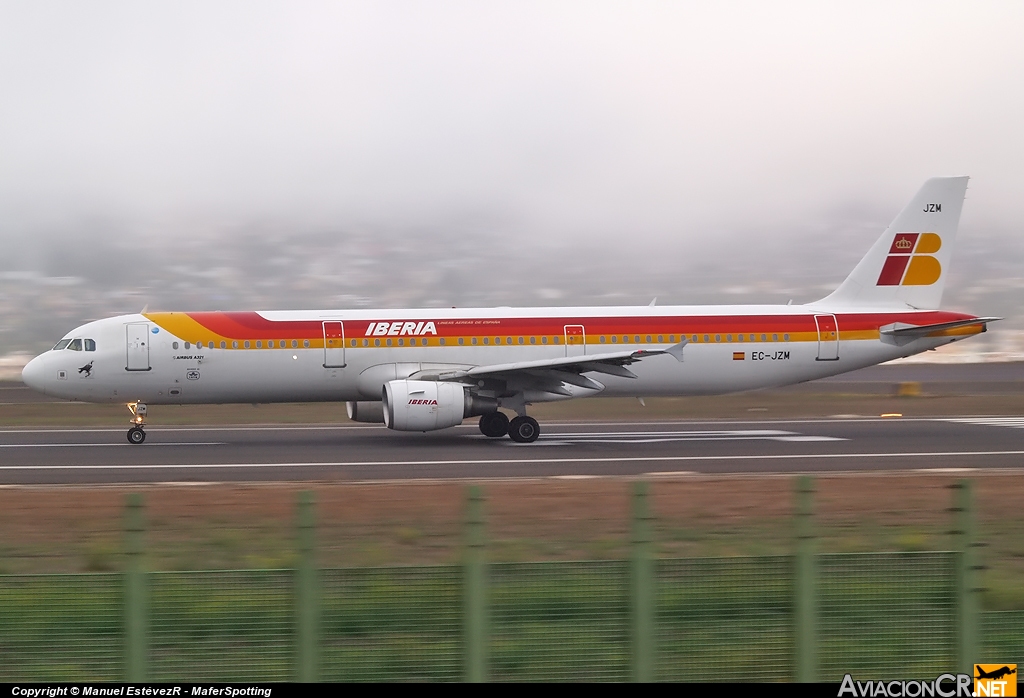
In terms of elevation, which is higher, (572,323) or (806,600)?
(572,323)

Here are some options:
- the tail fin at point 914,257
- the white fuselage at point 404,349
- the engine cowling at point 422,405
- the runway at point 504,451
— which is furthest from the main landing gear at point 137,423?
the tail fin at point 914,257

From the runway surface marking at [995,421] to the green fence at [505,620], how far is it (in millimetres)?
23789

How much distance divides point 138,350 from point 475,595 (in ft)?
69.3

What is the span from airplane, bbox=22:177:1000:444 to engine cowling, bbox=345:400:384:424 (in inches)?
1.1

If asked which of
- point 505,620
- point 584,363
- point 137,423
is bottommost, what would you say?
point 505,620

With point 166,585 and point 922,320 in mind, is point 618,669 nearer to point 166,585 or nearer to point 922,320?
point 166,585

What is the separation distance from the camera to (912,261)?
29.1 m

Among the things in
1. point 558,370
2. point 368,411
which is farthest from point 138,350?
point 558,370

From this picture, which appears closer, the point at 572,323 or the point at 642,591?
the point at 642,591

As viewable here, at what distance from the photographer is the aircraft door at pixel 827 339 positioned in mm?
27422

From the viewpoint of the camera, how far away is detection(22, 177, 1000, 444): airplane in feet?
83.5

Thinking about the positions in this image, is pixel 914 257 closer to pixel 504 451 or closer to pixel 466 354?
pixel 466 354

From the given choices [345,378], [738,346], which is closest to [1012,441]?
[738,346]

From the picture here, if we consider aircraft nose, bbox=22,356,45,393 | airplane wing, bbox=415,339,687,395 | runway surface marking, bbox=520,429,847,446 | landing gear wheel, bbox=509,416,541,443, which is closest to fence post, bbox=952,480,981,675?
airplane wing, bbox=415,339,687,395
